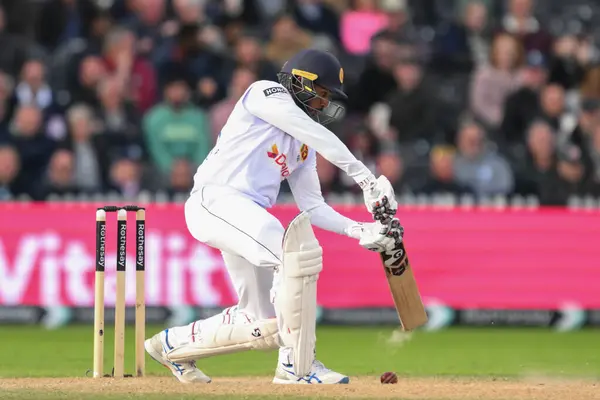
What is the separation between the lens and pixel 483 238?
13.7 m

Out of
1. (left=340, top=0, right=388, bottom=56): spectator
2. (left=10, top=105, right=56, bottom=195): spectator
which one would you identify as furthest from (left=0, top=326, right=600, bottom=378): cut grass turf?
(left=340, top=0, right=388, bottom=56): spectator

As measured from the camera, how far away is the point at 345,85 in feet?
52.2

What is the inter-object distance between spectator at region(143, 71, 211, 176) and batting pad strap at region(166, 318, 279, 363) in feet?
21.8

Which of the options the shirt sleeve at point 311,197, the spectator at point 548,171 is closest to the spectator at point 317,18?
the spectator at point 548,171

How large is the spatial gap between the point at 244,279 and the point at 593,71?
9148 mm

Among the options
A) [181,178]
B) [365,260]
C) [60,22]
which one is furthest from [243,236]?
[60,22]

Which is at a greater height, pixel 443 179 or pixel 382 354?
pixel 443 179

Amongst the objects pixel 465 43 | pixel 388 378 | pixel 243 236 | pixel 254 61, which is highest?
pixel 465 43

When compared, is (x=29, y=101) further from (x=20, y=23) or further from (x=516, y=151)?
(x=516, y=151)

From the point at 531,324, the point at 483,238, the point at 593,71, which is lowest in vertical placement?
the point at 531,324

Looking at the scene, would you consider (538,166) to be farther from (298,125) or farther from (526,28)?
(298,125)

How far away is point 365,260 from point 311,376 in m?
5.22

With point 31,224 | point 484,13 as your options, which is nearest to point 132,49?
point 31,224

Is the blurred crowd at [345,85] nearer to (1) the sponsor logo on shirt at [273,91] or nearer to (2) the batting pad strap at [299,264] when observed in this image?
(1) the sponsor logo on shirt at [273,91]
